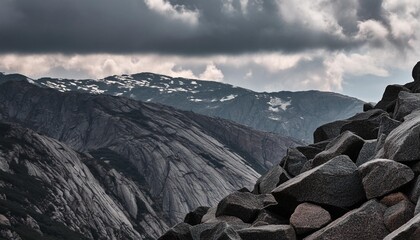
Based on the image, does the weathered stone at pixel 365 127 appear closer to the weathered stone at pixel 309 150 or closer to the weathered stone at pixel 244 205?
the weathered stone at pixel 309 150

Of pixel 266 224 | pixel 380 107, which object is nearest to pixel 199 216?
pixel 266 224

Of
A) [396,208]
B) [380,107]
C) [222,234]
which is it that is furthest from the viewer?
[380,107]

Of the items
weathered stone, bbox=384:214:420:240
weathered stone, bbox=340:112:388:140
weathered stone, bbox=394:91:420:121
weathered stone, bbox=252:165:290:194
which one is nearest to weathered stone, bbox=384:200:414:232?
weathered stone, bbox=384:214:420:240

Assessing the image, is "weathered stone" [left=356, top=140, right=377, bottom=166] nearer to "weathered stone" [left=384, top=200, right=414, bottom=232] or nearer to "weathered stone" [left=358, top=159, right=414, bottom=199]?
"weathered stone" [left=358, top=159, right=414, bottom=199]

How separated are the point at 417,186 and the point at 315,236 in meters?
5.01

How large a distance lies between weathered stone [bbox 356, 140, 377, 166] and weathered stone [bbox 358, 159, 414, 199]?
511 cm

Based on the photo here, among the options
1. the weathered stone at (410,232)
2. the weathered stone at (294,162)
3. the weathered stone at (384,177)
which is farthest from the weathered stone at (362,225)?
the weathered stone at (294,162)

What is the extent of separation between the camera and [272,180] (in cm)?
A: 3678

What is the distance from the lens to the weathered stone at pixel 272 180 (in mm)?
35406

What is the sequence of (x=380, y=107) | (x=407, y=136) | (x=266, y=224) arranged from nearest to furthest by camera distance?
(x=407, y=136), (x=266, y=224), (x=380, y=107)

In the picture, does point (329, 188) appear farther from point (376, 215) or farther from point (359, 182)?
point (376, 215)

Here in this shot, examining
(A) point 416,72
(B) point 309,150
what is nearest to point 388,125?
(B) point 309,150

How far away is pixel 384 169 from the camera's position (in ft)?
80.5

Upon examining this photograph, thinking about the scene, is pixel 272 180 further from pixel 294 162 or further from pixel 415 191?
pixel 415 191
